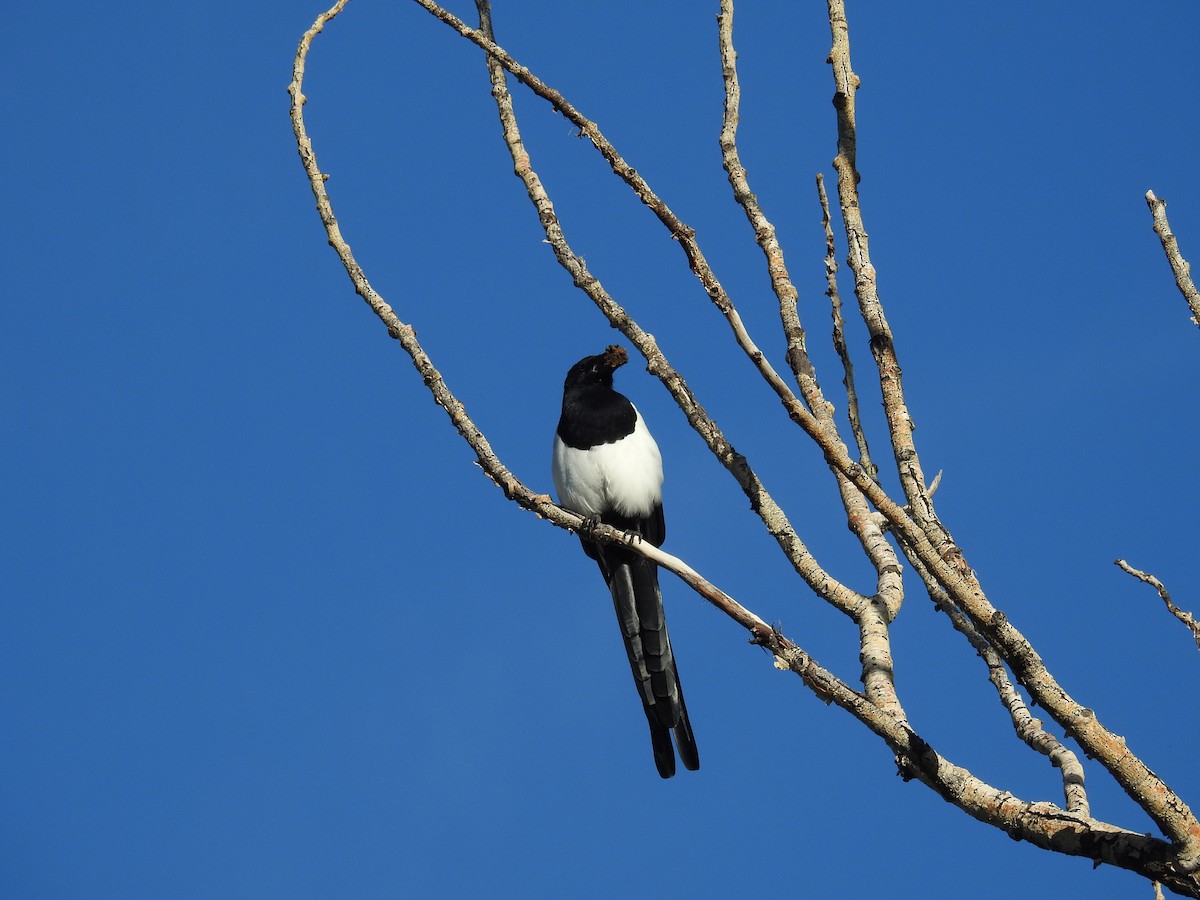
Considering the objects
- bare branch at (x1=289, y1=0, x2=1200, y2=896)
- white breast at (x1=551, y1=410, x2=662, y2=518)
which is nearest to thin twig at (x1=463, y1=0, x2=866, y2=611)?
bare branch at (x1=289, y1=0, x2=1200, y2=896)

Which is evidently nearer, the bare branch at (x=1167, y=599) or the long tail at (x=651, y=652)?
the bare branch at (x=1167, y=599)

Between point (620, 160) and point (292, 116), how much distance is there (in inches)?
54.3

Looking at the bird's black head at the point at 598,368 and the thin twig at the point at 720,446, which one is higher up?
the bird's black head at the point at 598,368

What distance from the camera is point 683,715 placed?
529 cm

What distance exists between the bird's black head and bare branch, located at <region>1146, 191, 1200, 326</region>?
353 centimetres

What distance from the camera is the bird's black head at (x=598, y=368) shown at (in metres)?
6.72

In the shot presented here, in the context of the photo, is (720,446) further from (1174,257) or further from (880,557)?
(1174,257)

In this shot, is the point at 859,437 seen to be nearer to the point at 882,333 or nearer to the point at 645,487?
the point at 882,333

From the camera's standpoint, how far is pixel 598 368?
22.4 feet

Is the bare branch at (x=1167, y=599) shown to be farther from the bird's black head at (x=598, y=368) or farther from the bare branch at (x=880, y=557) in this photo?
the bird's black head at (x=598, y=368)

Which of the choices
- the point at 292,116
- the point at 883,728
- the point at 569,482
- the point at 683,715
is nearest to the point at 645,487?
the point at 569,482

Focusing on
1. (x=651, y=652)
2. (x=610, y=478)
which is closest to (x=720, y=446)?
(x=651, y=652)

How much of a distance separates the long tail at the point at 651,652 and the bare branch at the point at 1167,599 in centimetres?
209

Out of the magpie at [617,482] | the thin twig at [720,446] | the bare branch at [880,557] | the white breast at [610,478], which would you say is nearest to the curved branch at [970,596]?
the bare branch at [880,557]
